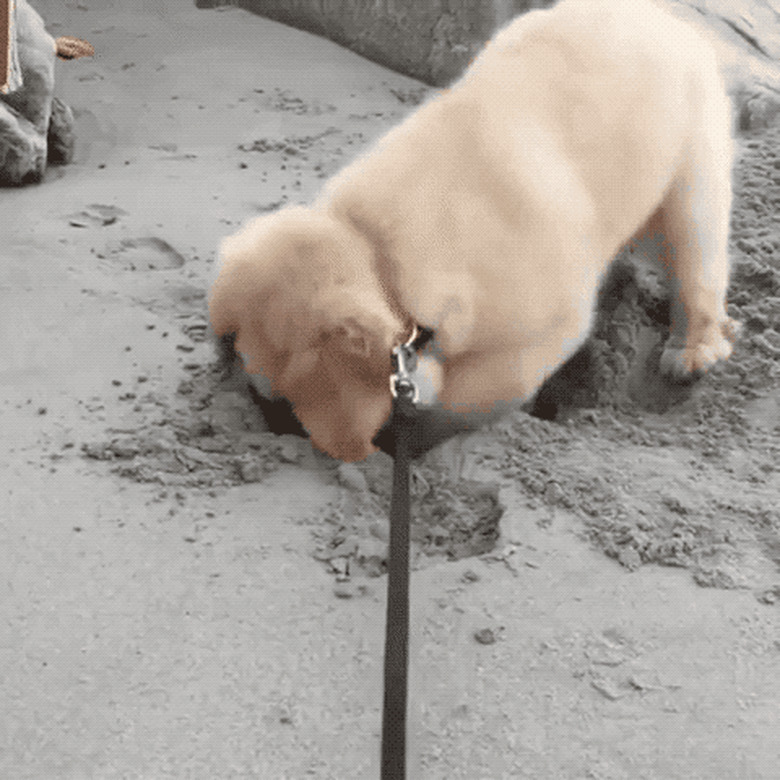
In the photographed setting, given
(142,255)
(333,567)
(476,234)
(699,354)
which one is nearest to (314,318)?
(476,234)

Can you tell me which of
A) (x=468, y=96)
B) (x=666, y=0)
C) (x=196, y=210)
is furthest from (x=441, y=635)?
(x=666, y=0)

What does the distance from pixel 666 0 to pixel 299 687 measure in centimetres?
286

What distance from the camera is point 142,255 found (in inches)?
102

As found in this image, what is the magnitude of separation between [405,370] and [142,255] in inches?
50.7

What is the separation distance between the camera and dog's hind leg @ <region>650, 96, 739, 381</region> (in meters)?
2.13

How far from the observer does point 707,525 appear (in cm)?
172

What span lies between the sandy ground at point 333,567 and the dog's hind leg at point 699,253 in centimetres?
6

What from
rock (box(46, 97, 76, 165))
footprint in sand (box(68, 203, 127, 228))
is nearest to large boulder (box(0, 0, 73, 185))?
rock (box(46, 97, 76, 165))

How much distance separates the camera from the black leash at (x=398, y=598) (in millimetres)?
1078

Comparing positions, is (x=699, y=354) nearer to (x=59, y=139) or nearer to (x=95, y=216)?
(x=95, y=216)

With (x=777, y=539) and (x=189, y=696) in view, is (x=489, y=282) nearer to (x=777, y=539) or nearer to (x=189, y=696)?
(x=777, y=539)

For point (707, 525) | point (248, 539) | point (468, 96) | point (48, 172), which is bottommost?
point (48, 172)

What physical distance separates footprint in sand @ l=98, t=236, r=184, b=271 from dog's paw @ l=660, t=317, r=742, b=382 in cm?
121

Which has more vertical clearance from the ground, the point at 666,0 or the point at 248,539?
the point at 666,0
